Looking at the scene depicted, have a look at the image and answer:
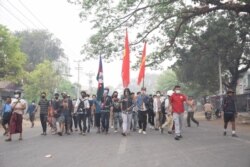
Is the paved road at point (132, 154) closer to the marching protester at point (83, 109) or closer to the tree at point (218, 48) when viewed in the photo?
the marching protester at point (83, 109)

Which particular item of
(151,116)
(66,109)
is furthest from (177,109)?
(151,116)

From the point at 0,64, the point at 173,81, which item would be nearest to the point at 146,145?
the point at 0,64

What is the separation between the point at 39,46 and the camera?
7294 cm

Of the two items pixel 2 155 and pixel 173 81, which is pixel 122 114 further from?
pixel 173 81

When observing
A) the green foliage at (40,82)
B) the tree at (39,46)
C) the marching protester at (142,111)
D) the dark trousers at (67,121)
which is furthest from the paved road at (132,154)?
the tree at (39,46)

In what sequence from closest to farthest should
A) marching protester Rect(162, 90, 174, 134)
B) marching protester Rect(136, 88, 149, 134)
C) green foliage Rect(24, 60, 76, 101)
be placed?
marching protester Rect(136, 88, 149, 134) < marching protester Rect(162, 90, 174, 134) < green foliage Rect(24, 60, 76, 101)

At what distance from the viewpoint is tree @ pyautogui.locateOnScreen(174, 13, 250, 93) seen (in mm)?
35344

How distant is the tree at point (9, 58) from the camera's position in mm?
33766

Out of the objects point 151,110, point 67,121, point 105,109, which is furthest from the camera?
point 151,110

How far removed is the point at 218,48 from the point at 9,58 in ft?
58.7

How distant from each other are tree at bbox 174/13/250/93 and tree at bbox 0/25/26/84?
14.5 metres

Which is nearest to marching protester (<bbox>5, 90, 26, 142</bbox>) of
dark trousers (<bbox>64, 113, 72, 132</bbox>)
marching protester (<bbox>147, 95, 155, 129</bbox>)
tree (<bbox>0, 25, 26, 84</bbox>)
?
dark trousers (<bbox>64, 113, 72, 132</bbox>)

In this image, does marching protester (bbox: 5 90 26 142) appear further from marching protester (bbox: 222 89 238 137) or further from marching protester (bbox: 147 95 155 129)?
marching protester (bbox: 222 89 238 137)

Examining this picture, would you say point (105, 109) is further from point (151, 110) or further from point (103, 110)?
point (151, 110)
